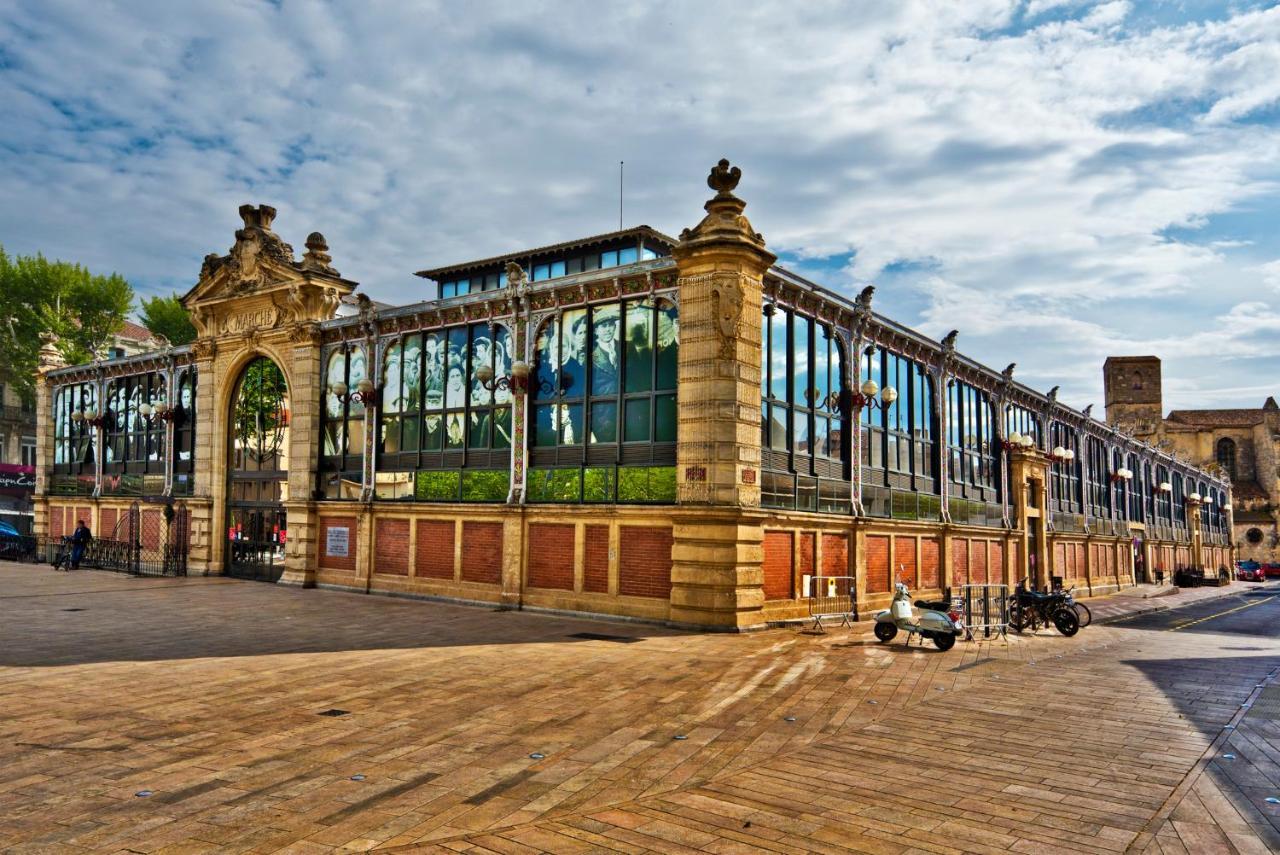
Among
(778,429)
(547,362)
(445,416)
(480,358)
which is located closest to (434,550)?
(445,416)

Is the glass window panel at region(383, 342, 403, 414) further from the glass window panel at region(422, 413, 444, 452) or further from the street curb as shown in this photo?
the street curb

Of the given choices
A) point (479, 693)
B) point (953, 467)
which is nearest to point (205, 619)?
point (479, 693)

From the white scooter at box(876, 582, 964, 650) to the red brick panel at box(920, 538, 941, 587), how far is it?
768 cm

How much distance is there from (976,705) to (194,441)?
30187 millimetres

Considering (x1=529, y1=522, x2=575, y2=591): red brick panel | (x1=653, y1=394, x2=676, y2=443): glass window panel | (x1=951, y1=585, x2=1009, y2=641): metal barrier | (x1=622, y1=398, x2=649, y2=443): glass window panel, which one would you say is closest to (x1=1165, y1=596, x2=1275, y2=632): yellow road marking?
(x1=951, y1=585, x2=1009, y2=641): metal barrier

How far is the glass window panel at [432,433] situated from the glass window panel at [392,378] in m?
1.36

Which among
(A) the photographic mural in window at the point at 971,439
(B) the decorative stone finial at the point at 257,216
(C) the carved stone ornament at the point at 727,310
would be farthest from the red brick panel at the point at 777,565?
(B) the decorative stone finial at the point at 257,216

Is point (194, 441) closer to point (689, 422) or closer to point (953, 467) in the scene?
point (689, 422)

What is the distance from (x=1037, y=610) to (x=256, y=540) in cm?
2470

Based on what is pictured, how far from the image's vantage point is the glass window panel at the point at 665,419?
781 inches

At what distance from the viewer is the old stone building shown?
83.8 m

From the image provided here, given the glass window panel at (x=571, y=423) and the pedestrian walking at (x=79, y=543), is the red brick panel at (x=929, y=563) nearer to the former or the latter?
the glass window panel at (x=571, y=423)

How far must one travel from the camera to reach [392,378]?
1027 inches

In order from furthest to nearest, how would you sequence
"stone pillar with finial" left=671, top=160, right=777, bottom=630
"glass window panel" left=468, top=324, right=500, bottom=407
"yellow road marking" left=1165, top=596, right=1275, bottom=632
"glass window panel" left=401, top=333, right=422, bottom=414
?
"glass window panel" left=401, top=333, right=422, bottom=414 < "yellow road marking" left=1165, top=596, right=1275, bottom=632 < "glass window panel" left=468, top=324, right=500, bottom=407 < "stone pillar with finial" left=671, top=160, right=777, bottom=630
